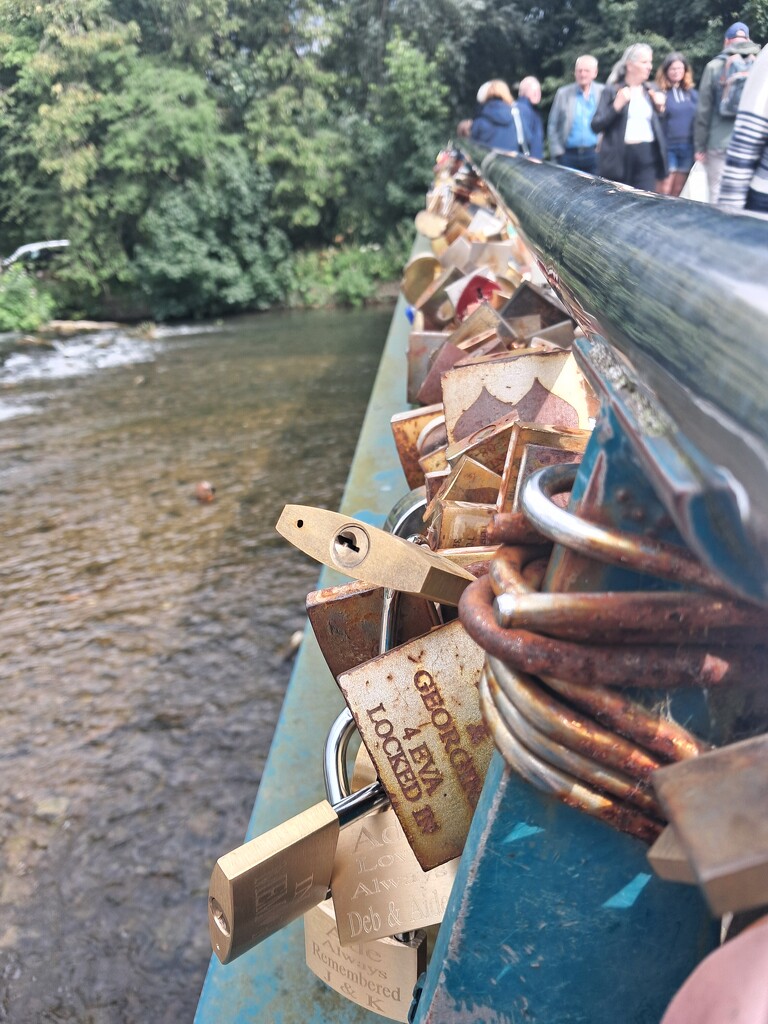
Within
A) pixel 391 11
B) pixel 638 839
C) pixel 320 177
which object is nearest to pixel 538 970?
pixel 638 839

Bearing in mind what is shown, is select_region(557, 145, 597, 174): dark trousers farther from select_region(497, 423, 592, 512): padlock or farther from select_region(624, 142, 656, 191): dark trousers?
select_region(497, 423, 592, 512): padlock

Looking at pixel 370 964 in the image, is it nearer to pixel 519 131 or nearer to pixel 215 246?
pixel 519 131

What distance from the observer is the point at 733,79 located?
9.93ft

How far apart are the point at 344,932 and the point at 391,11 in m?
25.7

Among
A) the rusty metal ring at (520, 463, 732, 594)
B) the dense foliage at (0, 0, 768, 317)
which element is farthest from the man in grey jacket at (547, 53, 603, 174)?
the dense foliage at (0, 0, 768, 317)

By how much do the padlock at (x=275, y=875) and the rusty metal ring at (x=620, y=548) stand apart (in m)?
0.35

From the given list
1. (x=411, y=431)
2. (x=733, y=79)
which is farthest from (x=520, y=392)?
(x=733, y=79)

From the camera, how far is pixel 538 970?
1.68 ft

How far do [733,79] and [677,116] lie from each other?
119 centimetres

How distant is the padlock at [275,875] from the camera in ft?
1.88

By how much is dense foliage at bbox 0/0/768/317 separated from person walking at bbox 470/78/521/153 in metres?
11.3

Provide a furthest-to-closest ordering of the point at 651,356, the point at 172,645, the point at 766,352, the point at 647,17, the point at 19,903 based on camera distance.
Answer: the point at 172,645
the point at 647,17
the point at 19,903
the point at 651,356
the point at 766,352

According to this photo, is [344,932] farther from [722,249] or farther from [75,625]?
[75,625]

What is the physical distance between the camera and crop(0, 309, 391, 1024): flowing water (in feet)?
7.27
